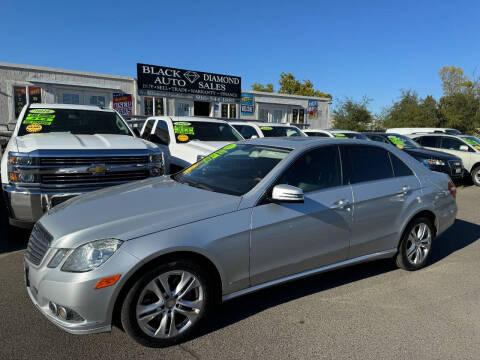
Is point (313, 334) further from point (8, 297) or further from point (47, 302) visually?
point (8, 297)

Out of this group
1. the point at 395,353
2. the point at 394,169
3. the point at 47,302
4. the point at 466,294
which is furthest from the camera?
the point at 394,169

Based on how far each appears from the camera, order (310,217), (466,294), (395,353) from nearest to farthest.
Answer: (395,353) < (310,217) < (466,294)

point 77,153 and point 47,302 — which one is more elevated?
point 77,153

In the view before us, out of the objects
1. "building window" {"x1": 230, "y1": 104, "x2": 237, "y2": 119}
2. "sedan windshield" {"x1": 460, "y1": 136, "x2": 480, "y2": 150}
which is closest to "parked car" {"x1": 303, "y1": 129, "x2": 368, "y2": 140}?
"sedan windshield" {"x1": 460, "y1": 136, "x2": 480, "y2": 150}

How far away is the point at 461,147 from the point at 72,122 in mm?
12182

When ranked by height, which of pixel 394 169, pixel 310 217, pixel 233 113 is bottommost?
pixel 310 217

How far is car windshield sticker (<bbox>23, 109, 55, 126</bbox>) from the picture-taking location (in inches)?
249

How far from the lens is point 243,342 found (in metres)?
2.91

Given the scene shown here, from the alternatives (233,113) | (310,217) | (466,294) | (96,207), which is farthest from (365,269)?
(233,113)

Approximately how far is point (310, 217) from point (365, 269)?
63.8 inches

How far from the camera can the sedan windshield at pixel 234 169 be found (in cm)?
343

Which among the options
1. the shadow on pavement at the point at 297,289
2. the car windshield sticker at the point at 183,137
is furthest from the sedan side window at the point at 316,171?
the car windshield sticker at the point at 183,137

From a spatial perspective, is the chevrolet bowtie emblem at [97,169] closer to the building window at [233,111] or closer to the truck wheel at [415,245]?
the truck wheel at [415,245]

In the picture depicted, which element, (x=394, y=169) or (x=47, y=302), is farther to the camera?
(x=394, y=169)
